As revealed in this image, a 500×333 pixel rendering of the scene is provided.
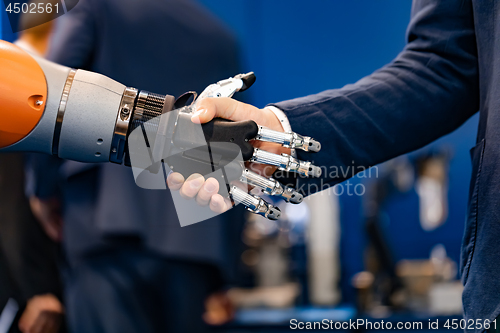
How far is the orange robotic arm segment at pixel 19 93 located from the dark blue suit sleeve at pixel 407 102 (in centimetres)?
26

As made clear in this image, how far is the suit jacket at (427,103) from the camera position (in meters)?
0.46

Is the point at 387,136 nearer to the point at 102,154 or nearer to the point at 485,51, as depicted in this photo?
the point at 485,51

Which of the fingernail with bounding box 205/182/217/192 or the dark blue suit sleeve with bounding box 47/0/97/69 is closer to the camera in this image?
the fingernail with bounding box 205/182/217/192

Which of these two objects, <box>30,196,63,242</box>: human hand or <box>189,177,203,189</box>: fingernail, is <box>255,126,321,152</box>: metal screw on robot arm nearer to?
<box>189,177,203,189</box>: fingernail

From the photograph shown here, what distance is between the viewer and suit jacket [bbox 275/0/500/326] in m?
0.46

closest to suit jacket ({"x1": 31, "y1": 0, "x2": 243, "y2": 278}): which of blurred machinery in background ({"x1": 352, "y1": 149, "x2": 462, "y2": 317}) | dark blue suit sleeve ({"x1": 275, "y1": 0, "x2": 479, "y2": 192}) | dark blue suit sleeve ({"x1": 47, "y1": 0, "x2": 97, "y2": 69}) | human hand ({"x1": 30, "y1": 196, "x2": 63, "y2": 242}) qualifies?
dark blue suit sleeve ({"x1": 47, "y1": 0, "x2": 97, "y2": 69})

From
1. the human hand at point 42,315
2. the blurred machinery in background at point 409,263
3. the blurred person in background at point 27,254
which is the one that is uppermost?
the blurred person in background at point 27,254

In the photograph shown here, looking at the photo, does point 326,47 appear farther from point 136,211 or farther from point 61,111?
point 61,111

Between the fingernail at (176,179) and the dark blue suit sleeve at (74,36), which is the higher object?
the dark blue suit sleeve at (74,36)

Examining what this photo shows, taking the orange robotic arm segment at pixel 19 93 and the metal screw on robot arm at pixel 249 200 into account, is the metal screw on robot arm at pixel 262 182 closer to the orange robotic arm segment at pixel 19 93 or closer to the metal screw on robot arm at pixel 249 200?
the metal screw on robot arm at pixel 249 200

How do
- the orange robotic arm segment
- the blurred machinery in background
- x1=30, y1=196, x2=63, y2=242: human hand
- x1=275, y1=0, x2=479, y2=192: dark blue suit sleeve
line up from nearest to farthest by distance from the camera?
the orange robotic arm segment, x1=275, y1=0, x2=479, y2=192: dark blue suit sleeve, x1=30, y1=196, x2=63, y2=242: human hand, the blurred machinery in background

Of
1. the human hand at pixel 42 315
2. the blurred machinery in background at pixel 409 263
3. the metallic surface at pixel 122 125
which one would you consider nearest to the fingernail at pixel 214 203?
the metallic surface at pixel 122 125

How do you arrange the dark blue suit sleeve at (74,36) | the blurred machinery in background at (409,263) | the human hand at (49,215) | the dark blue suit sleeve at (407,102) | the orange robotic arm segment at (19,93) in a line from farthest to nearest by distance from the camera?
the blurred machinery in background at (409,263) < the human hand at (49,215) < the dark blue suit sleeve at (74,36) < the dark blue suit sleeve at (407,102) < the orange robotic arm segment at (19,93)

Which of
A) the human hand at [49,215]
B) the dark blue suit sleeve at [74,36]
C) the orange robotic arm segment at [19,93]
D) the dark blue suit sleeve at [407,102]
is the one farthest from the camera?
the human hand at [49,215]
